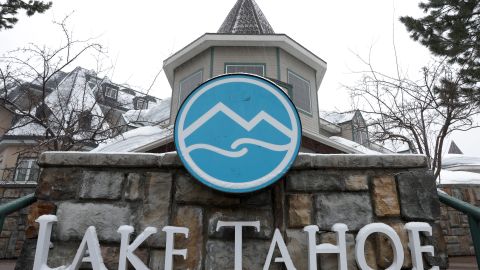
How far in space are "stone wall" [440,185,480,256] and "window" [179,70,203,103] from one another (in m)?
6.72

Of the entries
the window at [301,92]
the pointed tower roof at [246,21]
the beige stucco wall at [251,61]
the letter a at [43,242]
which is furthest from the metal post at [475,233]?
the pointed tower roof at [246,21]

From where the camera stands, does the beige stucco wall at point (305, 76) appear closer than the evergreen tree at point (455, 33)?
No

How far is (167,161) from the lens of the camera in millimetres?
1965

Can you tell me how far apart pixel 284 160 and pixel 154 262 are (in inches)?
34.1

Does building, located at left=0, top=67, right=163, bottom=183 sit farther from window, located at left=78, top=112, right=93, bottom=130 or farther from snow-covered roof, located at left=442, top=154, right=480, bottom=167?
snow-covered roof, located at left=442, top=154, right=480, bottom=167

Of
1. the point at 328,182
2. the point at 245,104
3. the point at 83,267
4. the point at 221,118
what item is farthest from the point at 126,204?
the point at 328,182

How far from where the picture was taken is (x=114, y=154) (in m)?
1.97

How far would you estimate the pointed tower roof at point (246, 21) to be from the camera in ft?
37.9

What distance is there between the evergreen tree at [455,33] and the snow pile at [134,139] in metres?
5.91

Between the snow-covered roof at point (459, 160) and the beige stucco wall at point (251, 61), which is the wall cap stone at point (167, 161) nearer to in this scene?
the beige stucco wall at point (251, 61)

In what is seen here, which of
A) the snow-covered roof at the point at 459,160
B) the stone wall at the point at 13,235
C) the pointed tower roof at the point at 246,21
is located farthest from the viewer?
the snow-covered roof at the point at 459,160

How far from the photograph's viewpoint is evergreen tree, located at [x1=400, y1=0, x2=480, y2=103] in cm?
690

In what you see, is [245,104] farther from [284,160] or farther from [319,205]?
[319,205]

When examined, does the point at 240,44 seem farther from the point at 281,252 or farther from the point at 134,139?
the point at 281,252
